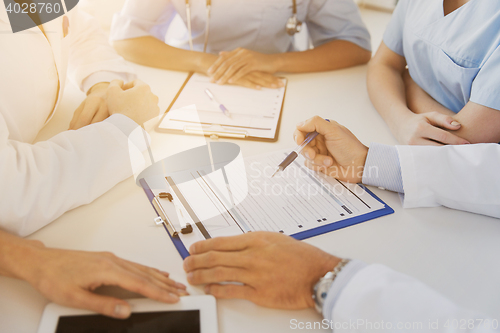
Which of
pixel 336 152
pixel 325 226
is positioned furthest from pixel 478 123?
pixel 325 226

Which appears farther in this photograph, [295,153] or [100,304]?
[295,153]

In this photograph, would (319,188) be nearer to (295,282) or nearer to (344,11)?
(295,282)

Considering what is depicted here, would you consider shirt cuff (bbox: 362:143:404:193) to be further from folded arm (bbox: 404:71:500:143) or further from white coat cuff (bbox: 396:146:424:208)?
folded arm (bbox: 404:71:500:143)

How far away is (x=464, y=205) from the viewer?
680 mm

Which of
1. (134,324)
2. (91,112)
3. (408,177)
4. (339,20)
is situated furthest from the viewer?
(339,20)

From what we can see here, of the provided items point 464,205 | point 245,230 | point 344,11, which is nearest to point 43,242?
point 245,230

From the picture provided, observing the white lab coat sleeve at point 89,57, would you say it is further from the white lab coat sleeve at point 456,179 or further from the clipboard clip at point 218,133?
the white lab coat sleeve at point 456,179

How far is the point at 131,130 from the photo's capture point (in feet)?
2.57

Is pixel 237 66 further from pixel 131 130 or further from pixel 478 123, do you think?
pixel 478 123

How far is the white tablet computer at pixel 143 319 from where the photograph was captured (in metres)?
0.45

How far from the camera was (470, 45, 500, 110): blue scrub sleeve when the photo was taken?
74 centimetres

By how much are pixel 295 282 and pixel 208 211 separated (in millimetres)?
216

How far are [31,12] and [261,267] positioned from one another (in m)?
0.73

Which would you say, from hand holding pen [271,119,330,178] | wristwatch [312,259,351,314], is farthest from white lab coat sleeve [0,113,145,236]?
wristwatch [312,259,351,314]
